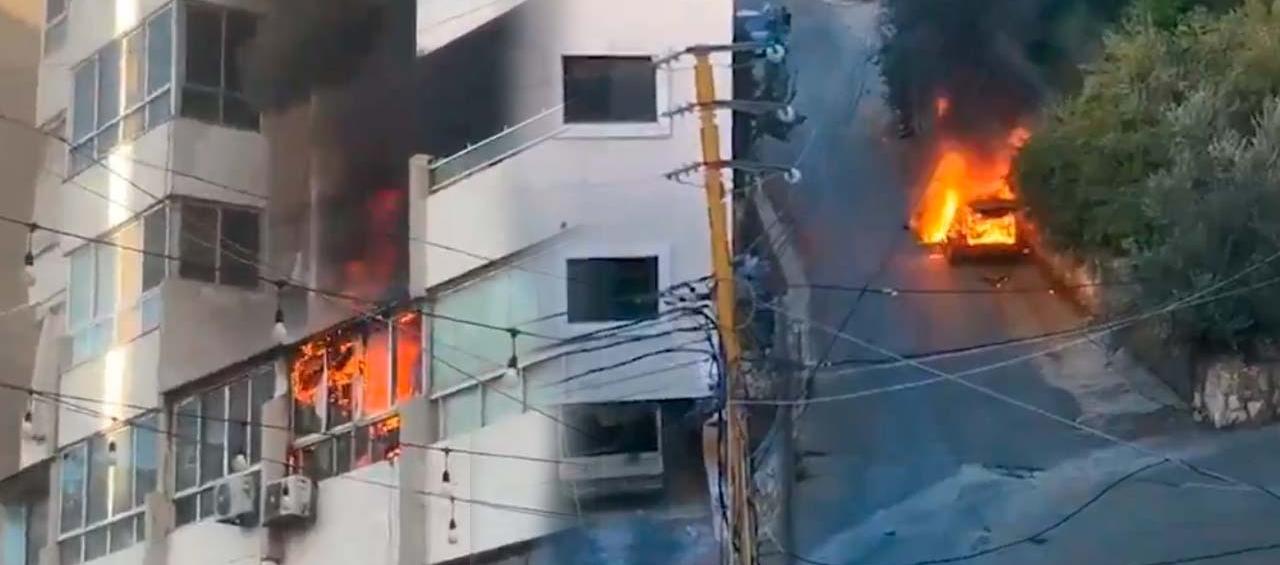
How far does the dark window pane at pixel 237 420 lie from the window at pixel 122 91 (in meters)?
1.16

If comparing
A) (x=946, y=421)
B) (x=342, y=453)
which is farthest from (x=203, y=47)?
(x=946, y=421)

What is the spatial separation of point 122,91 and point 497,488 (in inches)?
105

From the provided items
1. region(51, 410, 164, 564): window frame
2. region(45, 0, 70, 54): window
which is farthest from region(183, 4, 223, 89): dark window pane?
region(51, 410, 164, 564): window frame

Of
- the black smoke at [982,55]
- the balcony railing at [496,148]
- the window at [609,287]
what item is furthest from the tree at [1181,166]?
the balcony railing at [496,148]

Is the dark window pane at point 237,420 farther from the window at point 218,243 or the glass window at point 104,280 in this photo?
the glass window at point 104,280

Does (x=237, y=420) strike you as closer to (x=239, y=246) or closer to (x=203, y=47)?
(x=239, y=246)

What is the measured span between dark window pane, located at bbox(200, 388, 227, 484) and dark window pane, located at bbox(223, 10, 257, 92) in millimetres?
1291

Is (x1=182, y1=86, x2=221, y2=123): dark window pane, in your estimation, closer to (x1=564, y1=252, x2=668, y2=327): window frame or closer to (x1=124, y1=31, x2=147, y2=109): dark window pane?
(x1=124, y1=31, x2=147, y2=109): dark window pane

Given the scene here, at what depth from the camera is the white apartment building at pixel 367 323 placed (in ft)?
23.8

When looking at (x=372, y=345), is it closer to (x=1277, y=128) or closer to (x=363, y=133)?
(x=363, y=133)

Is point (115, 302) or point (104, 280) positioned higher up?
point (104, 280)

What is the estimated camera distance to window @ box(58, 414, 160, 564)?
845 cm

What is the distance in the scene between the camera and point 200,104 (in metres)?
8.44

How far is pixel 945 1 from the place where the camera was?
7.58 metres
